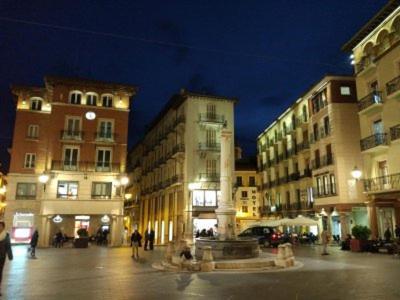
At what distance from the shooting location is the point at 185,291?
1002 centimetres

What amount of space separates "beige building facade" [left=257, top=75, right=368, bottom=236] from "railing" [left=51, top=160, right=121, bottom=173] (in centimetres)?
2094

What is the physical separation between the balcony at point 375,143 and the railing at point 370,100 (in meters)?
2.56

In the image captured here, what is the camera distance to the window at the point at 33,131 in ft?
129

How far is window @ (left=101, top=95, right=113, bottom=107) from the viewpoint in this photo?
126ft

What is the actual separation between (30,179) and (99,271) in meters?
27.0

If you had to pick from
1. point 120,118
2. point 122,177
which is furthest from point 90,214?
point 120,118

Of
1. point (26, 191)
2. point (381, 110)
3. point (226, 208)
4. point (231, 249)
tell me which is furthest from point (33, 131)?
point (381, 110)

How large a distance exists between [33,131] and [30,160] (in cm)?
323

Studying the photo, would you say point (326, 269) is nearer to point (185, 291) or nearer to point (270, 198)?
point (185, 291)

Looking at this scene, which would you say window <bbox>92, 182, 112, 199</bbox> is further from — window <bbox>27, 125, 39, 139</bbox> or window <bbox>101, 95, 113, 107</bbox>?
window <bbox>27, 125, 39, 139</bbox>

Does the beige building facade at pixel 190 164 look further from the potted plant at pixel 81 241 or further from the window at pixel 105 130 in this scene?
the potted plant at pixel 81 241

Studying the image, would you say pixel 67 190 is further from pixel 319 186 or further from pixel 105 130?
pixel 319 186

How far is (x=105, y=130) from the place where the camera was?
1492 inches

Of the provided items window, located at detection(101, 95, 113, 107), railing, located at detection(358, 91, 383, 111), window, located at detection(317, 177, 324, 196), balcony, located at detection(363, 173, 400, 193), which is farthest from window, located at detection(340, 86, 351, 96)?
window, located at detection(101, 95, 113, 107)
